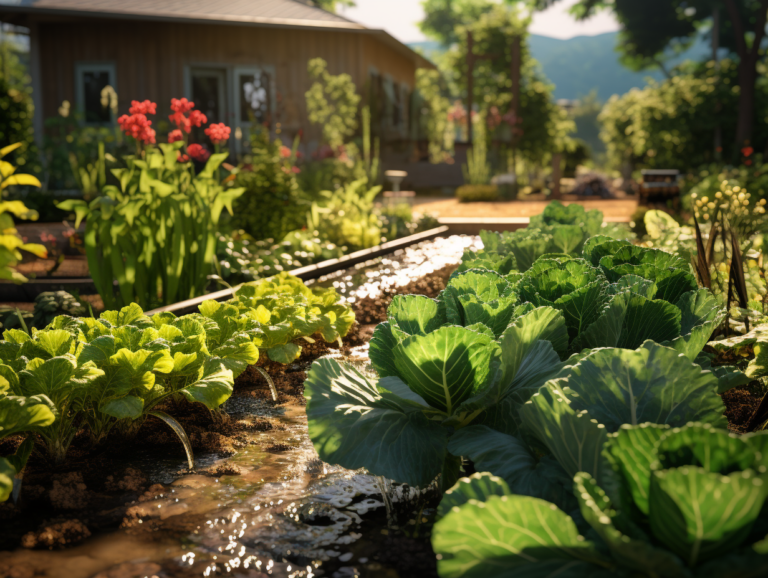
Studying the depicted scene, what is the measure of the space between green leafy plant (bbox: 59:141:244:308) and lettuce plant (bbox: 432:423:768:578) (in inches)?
118

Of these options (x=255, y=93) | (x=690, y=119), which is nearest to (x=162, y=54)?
(x=255, y=93)

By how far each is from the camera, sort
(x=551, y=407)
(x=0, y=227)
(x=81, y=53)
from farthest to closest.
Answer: (x=81, y=53) → (x=0, y=227) → (x=551, y=407)

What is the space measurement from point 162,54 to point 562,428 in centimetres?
1495

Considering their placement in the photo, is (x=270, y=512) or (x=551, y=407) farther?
(x=270, y=512)

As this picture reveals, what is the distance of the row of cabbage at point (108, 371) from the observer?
1802 mm

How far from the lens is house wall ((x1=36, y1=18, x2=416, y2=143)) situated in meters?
14.3

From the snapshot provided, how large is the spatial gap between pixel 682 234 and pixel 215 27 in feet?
42.2

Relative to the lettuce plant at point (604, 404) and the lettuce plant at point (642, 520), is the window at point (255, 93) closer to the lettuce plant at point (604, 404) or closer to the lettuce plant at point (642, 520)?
the lettuce plant at point (604, 404)

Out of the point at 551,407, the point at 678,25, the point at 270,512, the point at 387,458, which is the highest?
the point at 678,25

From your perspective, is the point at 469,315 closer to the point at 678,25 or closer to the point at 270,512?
the point at 270,512

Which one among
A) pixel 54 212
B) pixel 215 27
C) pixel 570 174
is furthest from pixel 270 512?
pixel 570 174

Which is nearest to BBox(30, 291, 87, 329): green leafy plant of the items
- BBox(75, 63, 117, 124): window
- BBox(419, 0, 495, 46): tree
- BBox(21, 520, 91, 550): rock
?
BBox(21, 520, 91, 550): rock

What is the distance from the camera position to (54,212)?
9602 millimetres

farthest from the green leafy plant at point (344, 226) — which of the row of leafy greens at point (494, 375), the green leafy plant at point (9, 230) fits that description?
the green leafy plant at point (9, 230)
